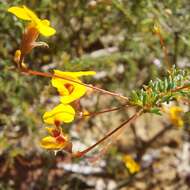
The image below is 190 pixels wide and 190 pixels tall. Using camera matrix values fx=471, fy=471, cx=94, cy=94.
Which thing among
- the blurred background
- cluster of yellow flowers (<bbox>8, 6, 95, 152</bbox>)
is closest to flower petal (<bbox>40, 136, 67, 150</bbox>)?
cluster of yellow flowers (<bbox>8, 6, 95, 152</bbox>)

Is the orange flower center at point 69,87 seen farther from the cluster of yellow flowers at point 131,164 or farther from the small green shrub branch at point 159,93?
the cluster of yellow flowers at point 131,164

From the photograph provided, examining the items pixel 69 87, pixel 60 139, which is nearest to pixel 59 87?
pixel 69 87

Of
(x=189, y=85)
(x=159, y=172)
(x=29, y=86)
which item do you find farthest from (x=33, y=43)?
(x=159, y=172)

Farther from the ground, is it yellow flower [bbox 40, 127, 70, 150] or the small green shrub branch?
the small green shrub branch

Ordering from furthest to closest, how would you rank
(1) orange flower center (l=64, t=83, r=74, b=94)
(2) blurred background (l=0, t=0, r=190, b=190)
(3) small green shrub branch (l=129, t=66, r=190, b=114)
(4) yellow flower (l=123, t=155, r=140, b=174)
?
1. (4) yellow flower (l=123, t=155, r=140, b=174)
2. (2) blurred background (l=0, t=0, r=190, b=190)
3. (1) orange flower center (l=64, t=83, r=74, b=94)
4. (3) small green shrub branch (l=129, t=66, r=190, b=114)

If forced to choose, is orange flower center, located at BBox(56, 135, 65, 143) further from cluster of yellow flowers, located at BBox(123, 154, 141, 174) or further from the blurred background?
cluster of yellow flowers, located at BBox(123, 154, 141, 174)

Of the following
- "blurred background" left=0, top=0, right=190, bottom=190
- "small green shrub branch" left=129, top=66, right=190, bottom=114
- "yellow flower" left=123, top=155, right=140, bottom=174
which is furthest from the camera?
"yellow flower" left=123, top=155, right=140, bottom=174

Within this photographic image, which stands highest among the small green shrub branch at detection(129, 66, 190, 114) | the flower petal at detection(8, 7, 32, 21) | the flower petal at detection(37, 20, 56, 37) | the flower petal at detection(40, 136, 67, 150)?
the flower petal at detection(8, 7, 32, 21)
